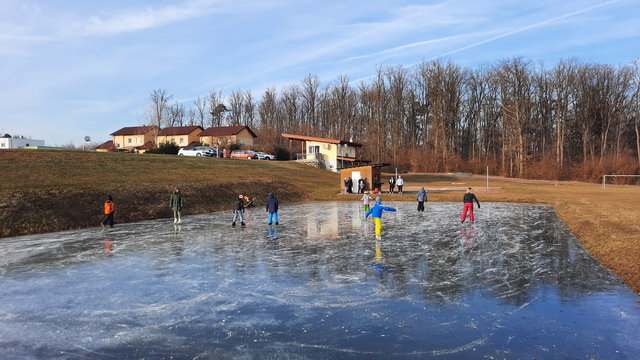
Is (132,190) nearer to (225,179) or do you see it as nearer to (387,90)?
(225,179)

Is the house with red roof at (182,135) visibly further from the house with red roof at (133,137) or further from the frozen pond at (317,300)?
the frozen pond at (317,300)

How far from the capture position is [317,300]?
25.8 ft

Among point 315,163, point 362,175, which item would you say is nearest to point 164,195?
point 362,175

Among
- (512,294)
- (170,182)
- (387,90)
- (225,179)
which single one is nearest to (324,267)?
(512,294)

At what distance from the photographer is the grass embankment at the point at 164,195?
1488 cm

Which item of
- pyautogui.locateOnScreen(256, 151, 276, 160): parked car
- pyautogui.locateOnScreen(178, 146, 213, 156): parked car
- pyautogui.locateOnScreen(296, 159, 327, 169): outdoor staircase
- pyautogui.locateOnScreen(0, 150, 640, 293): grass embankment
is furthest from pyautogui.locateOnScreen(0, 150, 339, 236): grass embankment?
pyautogui.locateOnScreen(256, 151, 276, 160): parked car

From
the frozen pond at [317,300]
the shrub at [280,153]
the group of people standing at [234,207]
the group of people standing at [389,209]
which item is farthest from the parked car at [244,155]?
the frozen pond at [317,300]

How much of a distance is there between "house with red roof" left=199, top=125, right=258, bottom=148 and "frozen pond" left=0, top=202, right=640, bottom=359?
51667 mm

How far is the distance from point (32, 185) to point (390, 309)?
22554mm

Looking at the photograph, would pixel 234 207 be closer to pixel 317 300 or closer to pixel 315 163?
pixel 317 300

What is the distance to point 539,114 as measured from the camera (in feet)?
222

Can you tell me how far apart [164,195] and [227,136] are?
43226 mm

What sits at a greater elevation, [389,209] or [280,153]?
[280,153]

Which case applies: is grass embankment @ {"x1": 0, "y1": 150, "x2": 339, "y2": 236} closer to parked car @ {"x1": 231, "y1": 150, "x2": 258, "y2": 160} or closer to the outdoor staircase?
the outdoor staircase
